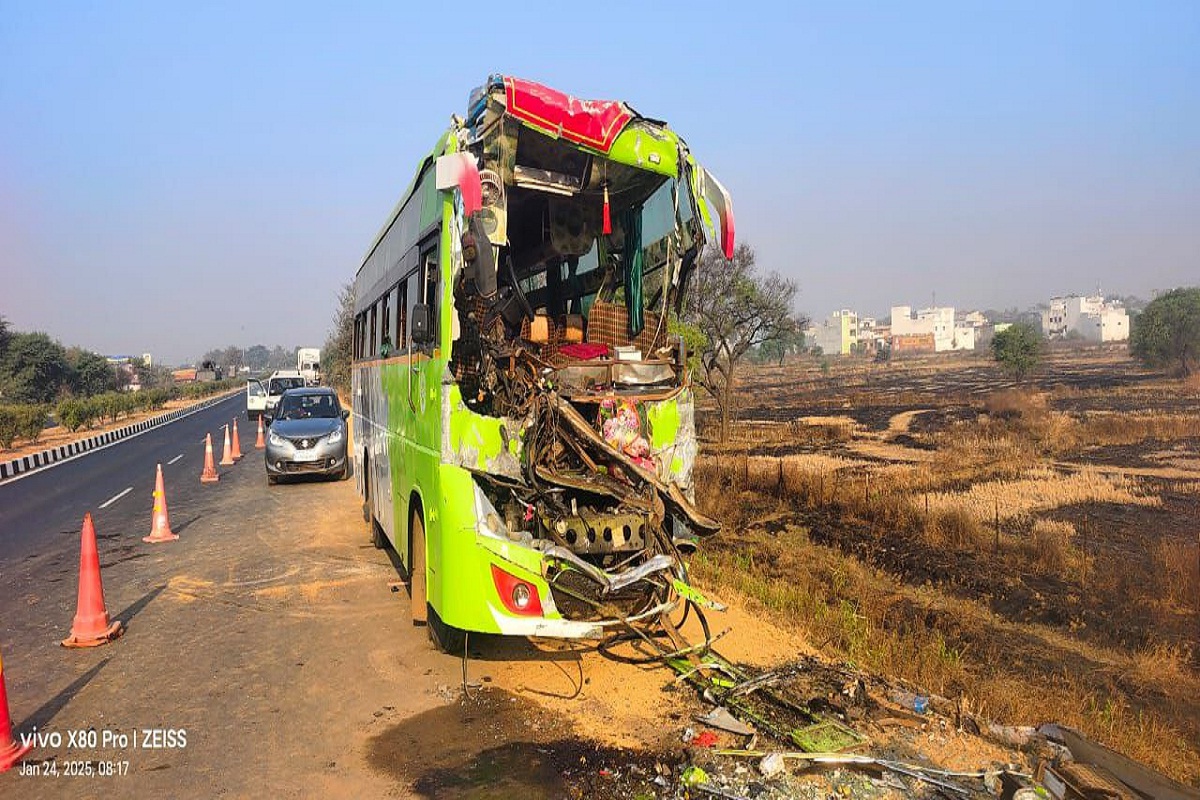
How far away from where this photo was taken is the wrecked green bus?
5.09 metres

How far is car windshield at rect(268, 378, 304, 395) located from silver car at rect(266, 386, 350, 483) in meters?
15.7

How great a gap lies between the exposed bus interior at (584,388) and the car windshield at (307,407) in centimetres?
1109

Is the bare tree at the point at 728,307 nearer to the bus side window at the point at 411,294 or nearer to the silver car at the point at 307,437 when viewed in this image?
the silver car at the point at 307,437

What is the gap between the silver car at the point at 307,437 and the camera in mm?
14875

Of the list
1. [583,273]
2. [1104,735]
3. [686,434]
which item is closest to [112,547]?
[583,273]

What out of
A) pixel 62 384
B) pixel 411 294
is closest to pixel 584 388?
pixel 411 294

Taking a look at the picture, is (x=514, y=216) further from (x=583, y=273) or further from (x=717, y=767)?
(x=717, y=767)

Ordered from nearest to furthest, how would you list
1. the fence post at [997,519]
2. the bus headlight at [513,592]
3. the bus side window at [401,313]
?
the bus headlight at [513,592] → the bus side window at [401,313] → the fence post at [997,519]

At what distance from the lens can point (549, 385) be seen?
5.35 meters

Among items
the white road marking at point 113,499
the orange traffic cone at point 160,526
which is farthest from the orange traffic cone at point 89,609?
the white road marking at point 113,499

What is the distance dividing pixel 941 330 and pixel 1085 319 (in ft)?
127

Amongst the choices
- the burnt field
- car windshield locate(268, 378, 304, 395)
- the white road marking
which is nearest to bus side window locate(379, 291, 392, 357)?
the burnt field

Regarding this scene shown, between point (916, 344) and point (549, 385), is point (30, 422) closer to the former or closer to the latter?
point (549, 385)

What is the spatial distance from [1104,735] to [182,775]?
6128 millimetres
